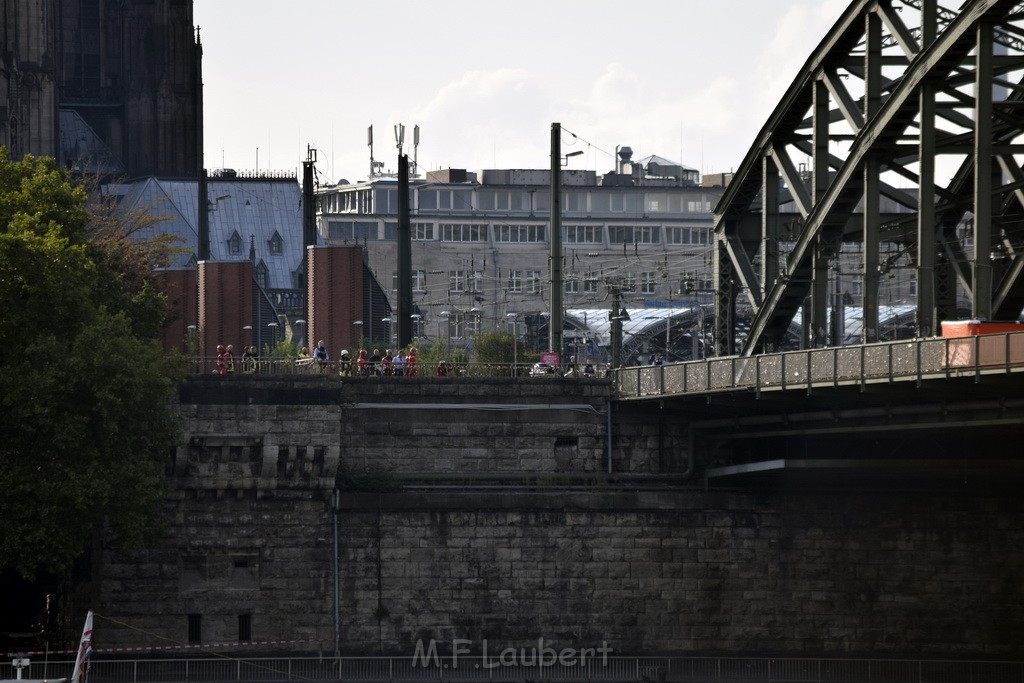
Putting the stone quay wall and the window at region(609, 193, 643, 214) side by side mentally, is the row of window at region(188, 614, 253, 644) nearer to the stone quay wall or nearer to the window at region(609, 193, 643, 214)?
the stone quay wall

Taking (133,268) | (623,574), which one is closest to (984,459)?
(623,574)

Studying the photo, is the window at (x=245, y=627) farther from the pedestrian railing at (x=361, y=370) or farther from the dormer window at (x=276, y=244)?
the dormer window at (x=276, y=244)

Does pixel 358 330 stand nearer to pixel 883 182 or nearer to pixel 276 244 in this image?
pixel 883 182

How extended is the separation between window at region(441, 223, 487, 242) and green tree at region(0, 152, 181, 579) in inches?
4281

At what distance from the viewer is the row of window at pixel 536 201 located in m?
166

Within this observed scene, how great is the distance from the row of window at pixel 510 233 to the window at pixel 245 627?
105537mm

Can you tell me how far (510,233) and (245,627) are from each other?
108458 millimetres

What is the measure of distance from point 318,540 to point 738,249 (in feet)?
58.2

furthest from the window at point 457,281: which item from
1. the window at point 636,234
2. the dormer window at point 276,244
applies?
the dormer window at point 276,244

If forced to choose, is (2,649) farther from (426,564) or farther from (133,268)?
(133,268)

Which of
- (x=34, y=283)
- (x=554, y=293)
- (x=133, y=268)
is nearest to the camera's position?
(x=34, y=283)

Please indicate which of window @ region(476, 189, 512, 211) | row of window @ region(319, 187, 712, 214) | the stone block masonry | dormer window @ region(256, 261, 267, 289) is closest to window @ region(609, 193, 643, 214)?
row of window @ region(319, 187, 712, 214)

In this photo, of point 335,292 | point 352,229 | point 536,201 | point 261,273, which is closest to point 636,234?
point 536,201

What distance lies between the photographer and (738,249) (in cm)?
6769
